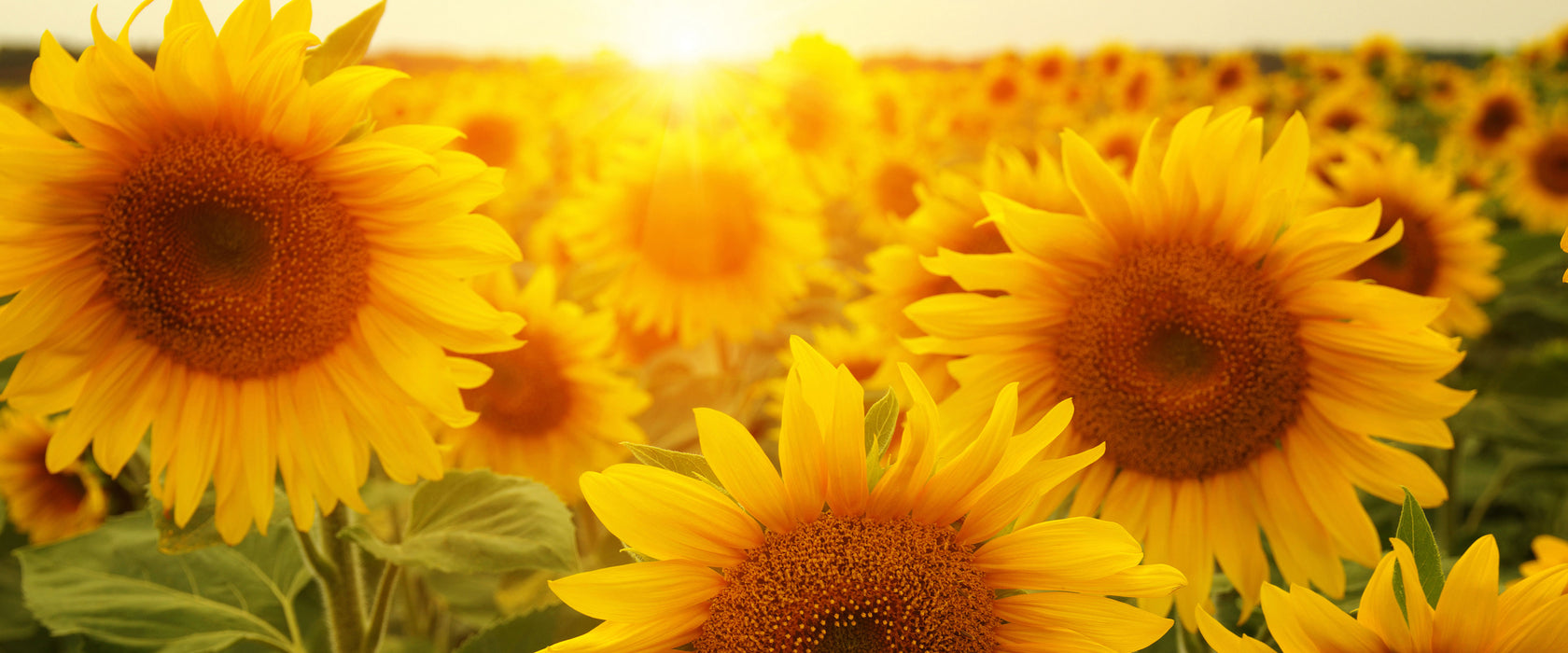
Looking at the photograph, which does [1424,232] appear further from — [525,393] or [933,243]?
[525,393]

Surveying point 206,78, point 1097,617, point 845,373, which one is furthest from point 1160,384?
point 206,78

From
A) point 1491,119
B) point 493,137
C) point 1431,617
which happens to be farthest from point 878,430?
point 1491,119

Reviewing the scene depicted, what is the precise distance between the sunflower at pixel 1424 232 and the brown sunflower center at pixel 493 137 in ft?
12.9

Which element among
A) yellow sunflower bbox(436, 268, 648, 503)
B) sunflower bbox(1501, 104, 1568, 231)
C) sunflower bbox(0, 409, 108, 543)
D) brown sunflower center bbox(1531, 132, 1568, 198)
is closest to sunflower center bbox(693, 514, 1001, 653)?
yellow sunflower bbox(436, 268, 648, 503)

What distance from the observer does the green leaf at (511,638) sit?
5.53 ft

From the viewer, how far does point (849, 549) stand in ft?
3.94

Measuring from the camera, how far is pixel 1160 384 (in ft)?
5.50

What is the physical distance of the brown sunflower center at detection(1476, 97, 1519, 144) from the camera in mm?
7820

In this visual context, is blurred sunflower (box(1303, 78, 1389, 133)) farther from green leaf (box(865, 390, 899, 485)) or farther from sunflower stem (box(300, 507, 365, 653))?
sunflower stem (box(300, 507, 365, 653))

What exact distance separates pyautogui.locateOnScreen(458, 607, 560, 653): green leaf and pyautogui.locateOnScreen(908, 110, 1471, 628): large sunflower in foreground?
2.73 feet

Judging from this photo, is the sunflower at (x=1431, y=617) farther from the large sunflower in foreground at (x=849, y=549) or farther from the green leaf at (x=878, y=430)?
the green leaf at (x=878, y=430)

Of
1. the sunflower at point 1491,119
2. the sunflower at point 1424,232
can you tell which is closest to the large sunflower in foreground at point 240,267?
the sunflower at point 1424,232

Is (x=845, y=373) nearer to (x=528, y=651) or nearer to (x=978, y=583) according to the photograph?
(x=978, y=583)

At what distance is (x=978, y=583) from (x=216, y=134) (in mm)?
1251
